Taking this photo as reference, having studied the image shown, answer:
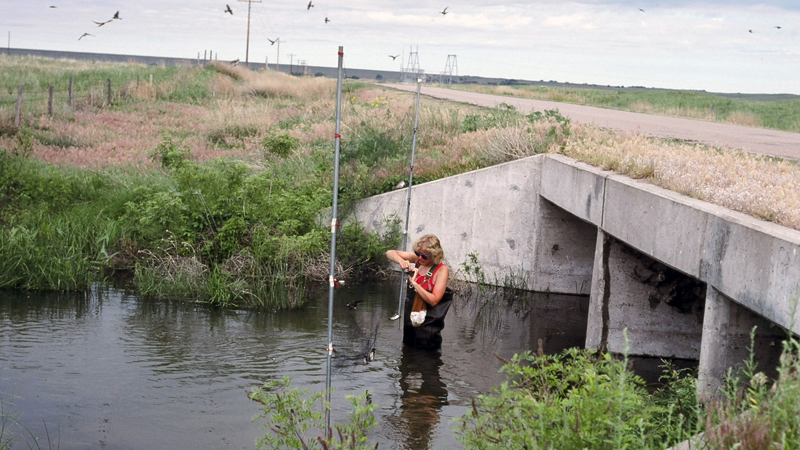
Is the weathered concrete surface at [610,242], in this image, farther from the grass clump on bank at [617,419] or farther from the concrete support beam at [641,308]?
the grass clump on bank at [617,419]

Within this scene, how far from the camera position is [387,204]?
1404cm

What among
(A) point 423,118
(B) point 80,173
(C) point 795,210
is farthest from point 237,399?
(A) point 423,118

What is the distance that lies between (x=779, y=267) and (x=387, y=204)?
→ 9282 millimetres

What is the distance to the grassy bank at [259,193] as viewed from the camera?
30.4 ft

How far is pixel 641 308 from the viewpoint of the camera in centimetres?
976

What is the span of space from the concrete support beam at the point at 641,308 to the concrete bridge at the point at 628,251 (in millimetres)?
13

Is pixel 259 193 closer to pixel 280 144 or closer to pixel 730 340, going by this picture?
pixel 280 144

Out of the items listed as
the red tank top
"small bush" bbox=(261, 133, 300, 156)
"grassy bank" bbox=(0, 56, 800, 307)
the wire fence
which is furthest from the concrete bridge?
the wire fence

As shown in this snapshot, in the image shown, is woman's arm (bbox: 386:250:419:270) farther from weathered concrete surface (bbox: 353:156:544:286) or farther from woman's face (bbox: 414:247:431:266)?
weathered concrete surface (bbox: 353:156:544:286)

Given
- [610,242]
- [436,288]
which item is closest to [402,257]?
[436,288]

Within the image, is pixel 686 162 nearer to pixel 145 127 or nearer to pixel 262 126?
pixel 262 126

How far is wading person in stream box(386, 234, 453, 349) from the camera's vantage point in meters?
8.48

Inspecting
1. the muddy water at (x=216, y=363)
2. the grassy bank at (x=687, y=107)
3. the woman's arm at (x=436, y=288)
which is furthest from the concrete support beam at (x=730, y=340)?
the grassy bank at (x=687, y=107)

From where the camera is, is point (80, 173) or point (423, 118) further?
point (423, 118)
